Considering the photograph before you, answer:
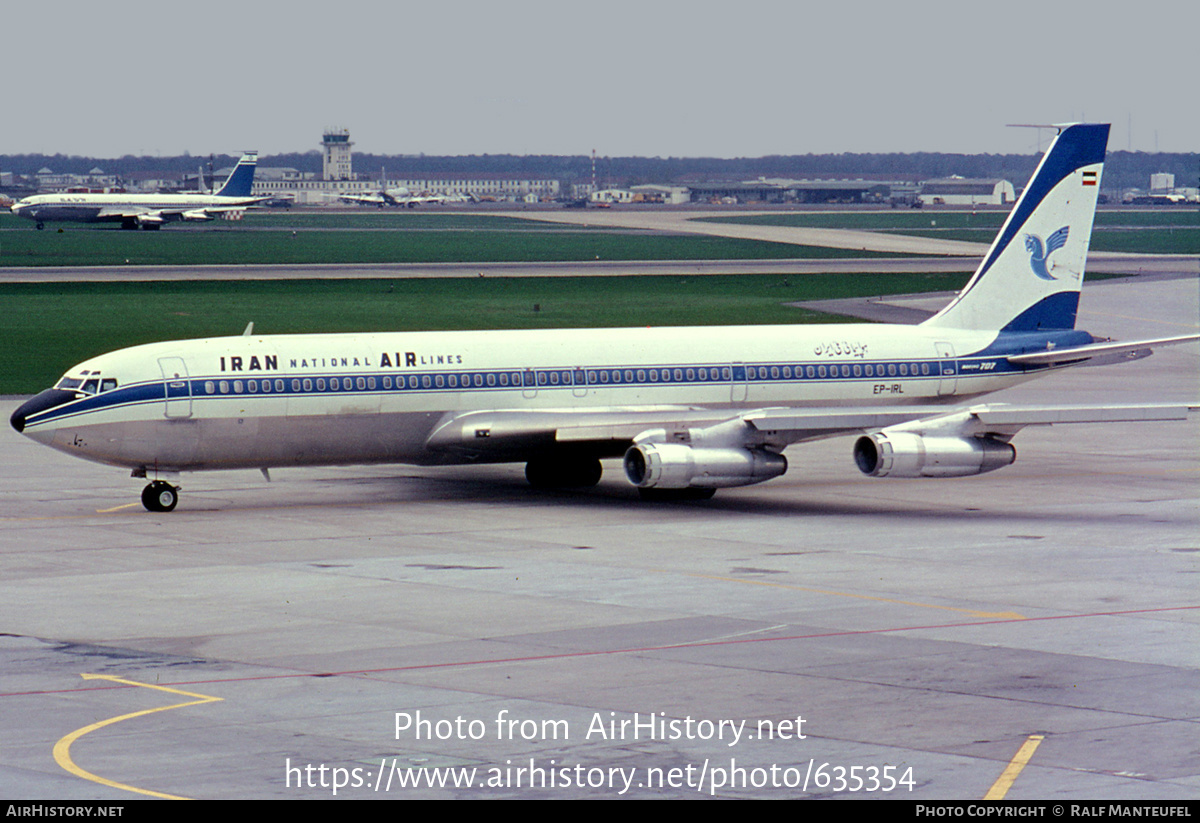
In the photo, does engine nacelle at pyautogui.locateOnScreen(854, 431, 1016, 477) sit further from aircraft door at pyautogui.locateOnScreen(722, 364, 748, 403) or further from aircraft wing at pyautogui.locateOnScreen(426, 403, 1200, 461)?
aircraft door at pyautogui.locateOnScreen(722, 364, 748, 403)

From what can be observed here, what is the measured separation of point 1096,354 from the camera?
4569cm

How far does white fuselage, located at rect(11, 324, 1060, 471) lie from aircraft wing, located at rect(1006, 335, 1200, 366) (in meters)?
0.67

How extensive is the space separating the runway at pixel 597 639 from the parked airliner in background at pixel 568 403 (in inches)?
57.0

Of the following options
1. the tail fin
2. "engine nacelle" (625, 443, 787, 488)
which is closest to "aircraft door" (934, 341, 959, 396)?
the tail fin

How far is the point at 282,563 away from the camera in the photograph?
33.1m

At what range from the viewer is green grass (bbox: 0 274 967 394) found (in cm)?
7700

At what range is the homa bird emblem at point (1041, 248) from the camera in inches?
1932

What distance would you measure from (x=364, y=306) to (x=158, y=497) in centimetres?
5334

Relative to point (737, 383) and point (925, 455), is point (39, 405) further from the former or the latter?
point (925, 455)

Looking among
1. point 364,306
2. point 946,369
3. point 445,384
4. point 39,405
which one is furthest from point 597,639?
point 364,306
